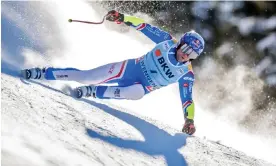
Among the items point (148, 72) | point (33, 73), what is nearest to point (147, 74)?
point (148, 72)

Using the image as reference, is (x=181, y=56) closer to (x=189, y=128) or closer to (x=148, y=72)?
(x=148, y=72)

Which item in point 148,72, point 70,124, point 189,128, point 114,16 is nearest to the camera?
point 70,124

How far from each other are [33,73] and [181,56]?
6.78ft

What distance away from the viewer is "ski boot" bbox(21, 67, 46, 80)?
5354mm

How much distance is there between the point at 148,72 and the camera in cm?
618

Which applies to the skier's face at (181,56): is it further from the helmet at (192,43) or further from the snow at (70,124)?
the snow at (70,124)

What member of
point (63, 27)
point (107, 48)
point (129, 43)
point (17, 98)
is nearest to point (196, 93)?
point (129, 43)

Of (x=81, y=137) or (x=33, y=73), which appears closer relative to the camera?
(x=81, y=137)

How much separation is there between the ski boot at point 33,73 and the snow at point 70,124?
0.42 feet

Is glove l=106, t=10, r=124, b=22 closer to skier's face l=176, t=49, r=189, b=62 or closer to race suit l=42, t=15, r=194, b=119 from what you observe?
race suit l=42, t=15, r=194, b=119

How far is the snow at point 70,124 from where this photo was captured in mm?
3189

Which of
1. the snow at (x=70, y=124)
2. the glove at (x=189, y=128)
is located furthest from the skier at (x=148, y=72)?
the snow at (x=70, y=124)

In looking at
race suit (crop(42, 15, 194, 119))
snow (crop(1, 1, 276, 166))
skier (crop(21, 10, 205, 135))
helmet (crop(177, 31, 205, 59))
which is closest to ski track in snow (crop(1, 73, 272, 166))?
snow (crop(1, 1, 276, 166))

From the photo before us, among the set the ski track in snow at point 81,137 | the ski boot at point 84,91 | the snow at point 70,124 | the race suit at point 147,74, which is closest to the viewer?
the ski track in snow at point 81,137
